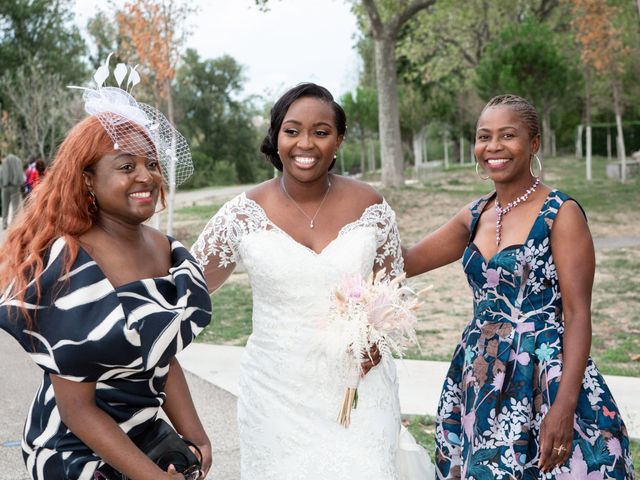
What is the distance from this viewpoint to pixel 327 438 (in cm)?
370

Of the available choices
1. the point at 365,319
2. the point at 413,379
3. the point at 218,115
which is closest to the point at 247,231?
the point at 365,319

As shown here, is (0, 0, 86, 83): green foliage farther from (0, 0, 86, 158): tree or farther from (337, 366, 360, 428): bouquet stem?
(337, 366, 360, 428): bouquet stem

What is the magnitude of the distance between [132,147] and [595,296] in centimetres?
916

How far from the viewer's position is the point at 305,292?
3840mm

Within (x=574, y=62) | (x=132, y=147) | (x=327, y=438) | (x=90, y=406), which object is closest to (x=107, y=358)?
(x=90, y=406)

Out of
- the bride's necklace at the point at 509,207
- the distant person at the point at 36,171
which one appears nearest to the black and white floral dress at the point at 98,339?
the bride's necklace at the point at 509,207

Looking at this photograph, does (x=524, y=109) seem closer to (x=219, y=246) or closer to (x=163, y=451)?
(x=219, y=246)

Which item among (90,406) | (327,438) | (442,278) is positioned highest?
(90,406)

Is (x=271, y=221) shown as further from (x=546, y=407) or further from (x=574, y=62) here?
(x=574, y=62)

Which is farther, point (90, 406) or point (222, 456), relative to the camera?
point (222, 456)

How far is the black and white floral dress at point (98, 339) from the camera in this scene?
245 centimetres

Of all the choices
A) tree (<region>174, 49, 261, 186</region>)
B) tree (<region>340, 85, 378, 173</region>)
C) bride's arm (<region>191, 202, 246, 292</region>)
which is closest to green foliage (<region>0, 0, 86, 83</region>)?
tree (<region>174, 49, 261, 186</region>)

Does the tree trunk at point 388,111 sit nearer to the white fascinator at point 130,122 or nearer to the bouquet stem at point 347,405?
the bouquet stem at point 347,405

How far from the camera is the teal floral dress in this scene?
3.37 metres
